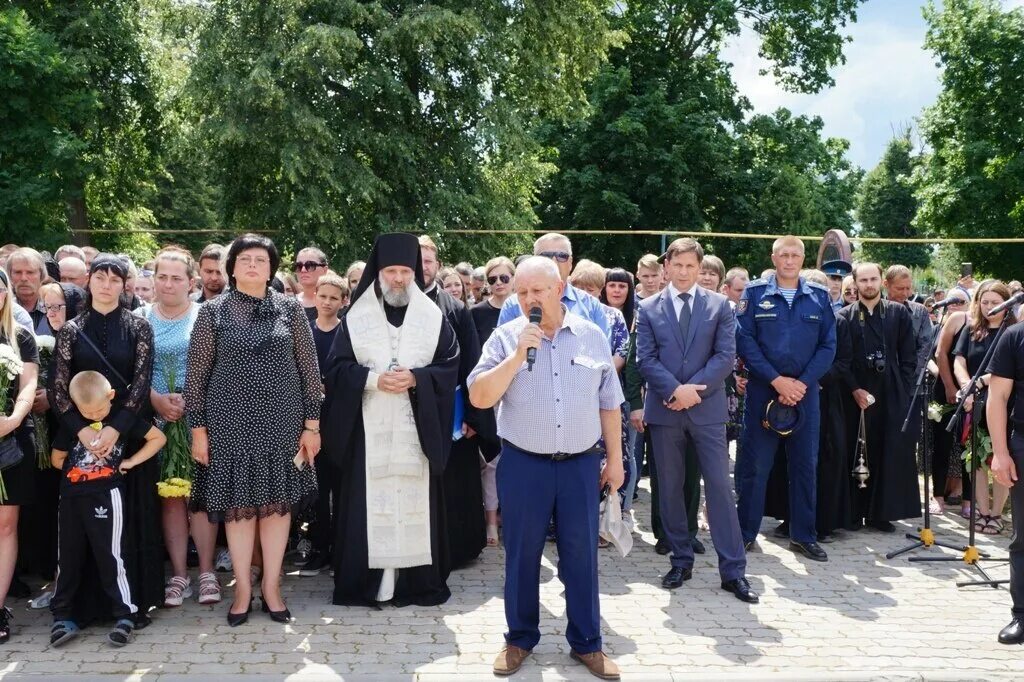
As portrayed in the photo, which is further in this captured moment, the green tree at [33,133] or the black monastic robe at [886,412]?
the green tree at [33,133]

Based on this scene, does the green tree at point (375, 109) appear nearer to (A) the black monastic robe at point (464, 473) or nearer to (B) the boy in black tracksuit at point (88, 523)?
(A) the black monastic robe at point (464, 473)

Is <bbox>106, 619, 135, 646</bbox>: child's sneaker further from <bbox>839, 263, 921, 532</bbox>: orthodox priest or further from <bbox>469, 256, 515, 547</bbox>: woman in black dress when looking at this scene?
<bbox>839, 263, 921, 532</bbox>: orthodox priest

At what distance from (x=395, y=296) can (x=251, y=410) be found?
1.10 metres

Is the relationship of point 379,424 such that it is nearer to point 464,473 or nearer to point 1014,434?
point 464,473

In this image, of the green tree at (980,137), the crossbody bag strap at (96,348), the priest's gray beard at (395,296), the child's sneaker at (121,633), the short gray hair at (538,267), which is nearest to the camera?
the short gray hair at (538,267)

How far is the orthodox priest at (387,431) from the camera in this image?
575 centimetres

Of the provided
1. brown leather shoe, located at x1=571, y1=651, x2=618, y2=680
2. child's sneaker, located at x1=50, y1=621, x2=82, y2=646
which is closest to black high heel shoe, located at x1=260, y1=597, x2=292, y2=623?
child's sneaker, located at x1=50, y1=621, x2=82, y2=646

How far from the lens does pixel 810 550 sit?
7.14 meters

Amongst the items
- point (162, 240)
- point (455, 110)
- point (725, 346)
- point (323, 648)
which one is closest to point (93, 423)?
point (323, 648)

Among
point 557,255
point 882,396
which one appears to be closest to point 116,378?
point 557,255

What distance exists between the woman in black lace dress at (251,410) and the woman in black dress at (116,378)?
301mm

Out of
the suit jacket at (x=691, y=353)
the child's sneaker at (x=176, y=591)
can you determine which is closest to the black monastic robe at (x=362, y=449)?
the child's sneaker at (x=176, y=591)

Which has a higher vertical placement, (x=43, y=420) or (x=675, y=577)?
(x=43, y=420)

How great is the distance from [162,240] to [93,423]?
33.1 metres
